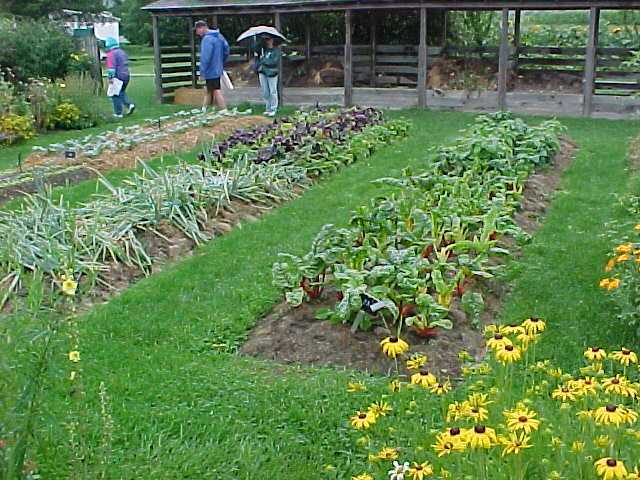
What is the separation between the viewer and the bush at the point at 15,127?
13.4 meters

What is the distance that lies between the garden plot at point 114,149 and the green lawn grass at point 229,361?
10.1 feet

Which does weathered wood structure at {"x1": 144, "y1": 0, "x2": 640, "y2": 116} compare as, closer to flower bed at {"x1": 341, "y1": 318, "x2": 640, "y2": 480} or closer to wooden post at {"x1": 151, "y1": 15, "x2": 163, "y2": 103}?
wooden post at {"x1": 151, "y1": 15, "x2": 163, "y2": 103}

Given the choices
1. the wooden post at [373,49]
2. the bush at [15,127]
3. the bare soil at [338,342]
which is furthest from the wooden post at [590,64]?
the bare soil at [338,342]

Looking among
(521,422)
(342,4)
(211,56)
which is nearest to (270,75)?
(211,56)

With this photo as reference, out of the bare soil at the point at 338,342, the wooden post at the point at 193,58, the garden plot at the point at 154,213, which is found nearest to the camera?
the bare soil at the point at 338,342

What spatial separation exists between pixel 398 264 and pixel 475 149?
3.70 metres

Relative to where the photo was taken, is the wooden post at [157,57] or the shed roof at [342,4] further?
the wooden post at [157,57]

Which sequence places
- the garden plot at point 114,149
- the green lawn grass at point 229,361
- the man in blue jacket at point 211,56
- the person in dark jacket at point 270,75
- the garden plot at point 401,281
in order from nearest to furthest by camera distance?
the green lawn grass at point 229,361
the garden plot at point 401,281
the garden plot at point 114,149
the man in blue jacket at point 211,56
the person in dark jacket at point 270,75

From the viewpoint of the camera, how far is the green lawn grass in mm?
3889

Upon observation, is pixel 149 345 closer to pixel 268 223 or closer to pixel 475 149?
pixel 268 223

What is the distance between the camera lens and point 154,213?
23.6ft

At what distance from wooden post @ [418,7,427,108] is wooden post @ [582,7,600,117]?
116 inches

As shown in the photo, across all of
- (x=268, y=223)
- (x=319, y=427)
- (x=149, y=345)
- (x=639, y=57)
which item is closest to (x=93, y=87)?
(x=268, y=223)

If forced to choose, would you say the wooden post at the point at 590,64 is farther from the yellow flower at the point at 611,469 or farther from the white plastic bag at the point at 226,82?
the yellow flower at the point at 611,469
